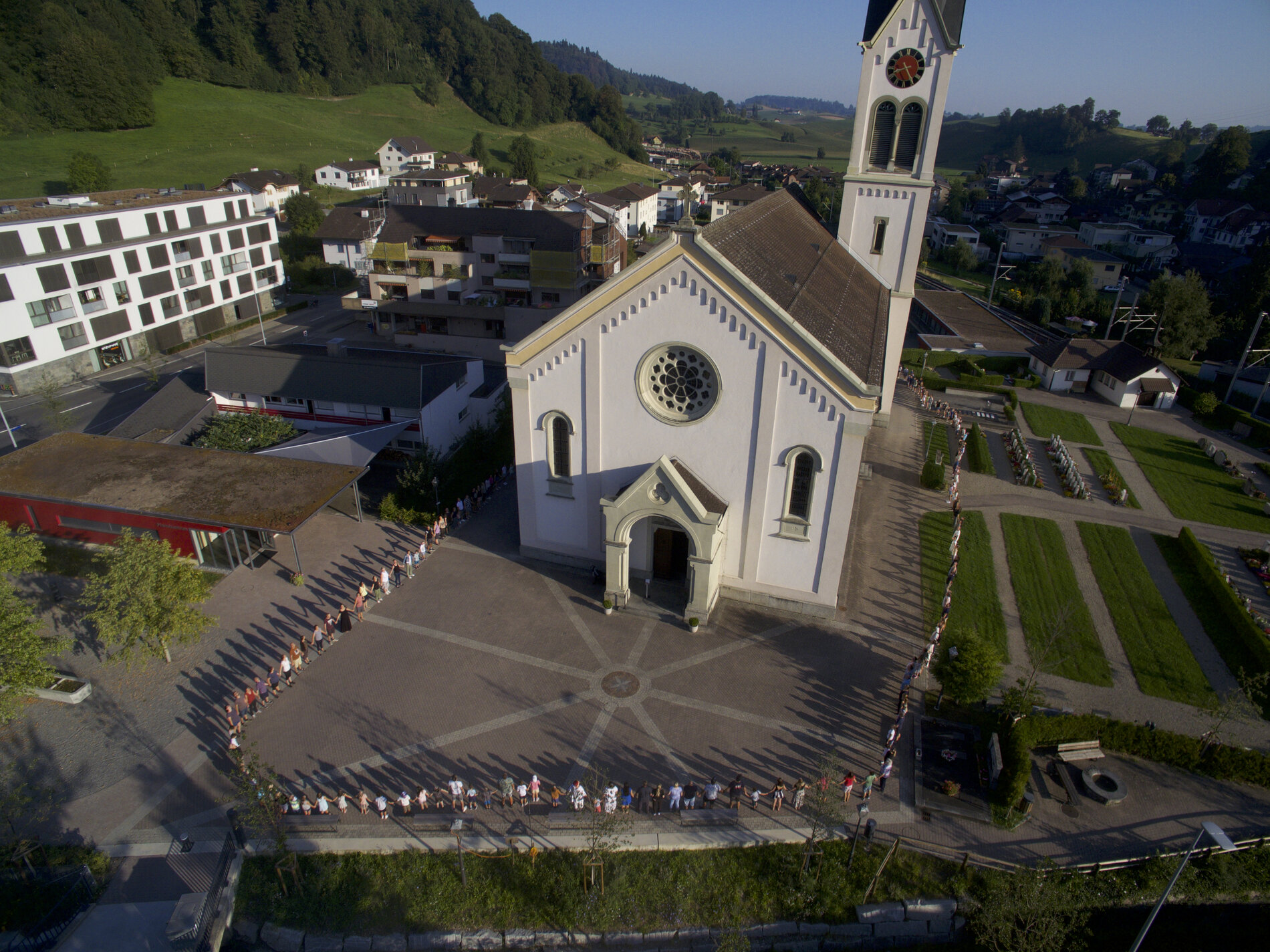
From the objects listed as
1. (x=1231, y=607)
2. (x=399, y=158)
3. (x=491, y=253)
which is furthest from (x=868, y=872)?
(x=399, y=158)

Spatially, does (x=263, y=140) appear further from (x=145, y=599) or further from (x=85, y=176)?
(x=145, y=599)

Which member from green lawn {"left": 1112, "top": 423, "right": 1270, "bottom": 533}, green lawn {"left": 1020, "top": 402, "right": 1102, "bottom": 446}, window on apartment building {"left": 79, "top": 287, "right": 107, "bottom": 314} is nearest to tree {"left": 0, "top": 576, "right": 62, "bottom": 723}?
window on apartment building {"left": 79, "top": 287, "right": 107, "bottom": 314}

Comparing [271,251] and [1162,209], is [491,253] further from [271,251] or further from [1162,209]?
[1162,209]

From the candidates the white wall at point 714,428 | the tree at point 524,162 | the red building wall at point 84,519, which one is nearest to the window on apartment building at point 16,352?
the red building wall at point 84,519

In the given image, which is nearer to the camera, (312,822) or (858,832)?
(858,832)

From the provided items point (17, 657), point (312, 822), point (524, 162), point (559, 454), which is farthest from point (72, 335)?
point (524, 162)

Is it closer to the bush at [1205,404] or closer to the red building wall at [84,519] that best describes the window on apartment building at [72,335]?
the red building wall at [84,519]
